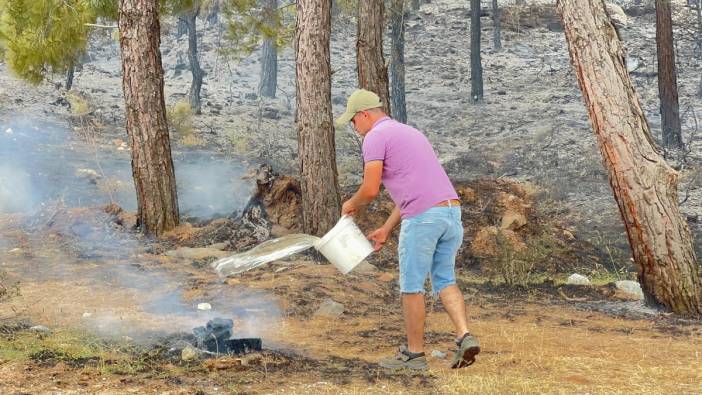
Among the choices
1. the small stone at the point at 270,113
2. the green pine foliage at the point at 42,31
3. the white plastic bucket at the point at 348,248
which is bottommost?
the small stone at the point at 270,113

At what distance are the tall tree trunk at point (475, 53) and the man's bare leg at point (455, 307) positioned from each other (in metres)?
19.6

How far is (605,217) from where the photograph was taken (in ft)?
42.9

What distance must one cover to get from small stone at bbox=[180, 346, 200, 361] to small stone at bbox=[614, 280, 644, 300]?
184 inches

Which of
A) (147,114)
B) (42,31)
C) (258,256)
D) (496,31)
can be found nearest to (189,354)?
(258,256)

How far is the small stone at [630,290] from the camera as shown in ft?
27.4

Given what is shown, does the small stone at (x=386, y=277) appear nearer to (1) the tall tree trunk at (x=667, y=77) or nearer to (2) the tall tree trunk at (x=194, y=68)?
(1) the tall tree trunk at (x=667, y=77)

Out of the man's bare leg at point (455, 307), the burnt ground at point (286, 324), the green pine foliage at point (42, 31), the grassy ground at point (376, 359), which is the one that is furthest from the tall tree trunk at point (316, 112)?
the man's bare leg at point (455, 307)

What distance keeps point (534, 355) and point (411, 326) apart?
3.18 feet

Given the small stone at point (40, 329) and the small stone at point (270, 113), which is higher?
the small stone at point (40, 329)

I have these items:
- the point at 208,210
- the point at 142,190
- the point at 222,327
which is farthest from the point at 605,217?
the point at 222,327

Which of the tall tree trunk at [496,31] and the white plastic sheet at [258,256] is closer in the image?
the white plastic sheet at [258,256]

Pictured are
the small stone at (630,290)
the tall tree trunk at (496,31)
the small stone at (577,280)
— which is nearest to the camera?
the small stone at (630,290)

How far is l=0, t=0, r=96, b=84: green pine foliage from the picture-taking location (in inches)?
497

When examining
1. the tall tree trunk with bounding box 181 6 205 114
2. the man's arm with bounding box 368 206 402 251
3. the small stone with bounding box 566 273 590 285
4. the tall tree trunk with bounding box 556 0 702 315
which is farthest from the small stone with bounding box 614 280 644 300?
the tall tree trunk with bounding box 181 6 205 114
